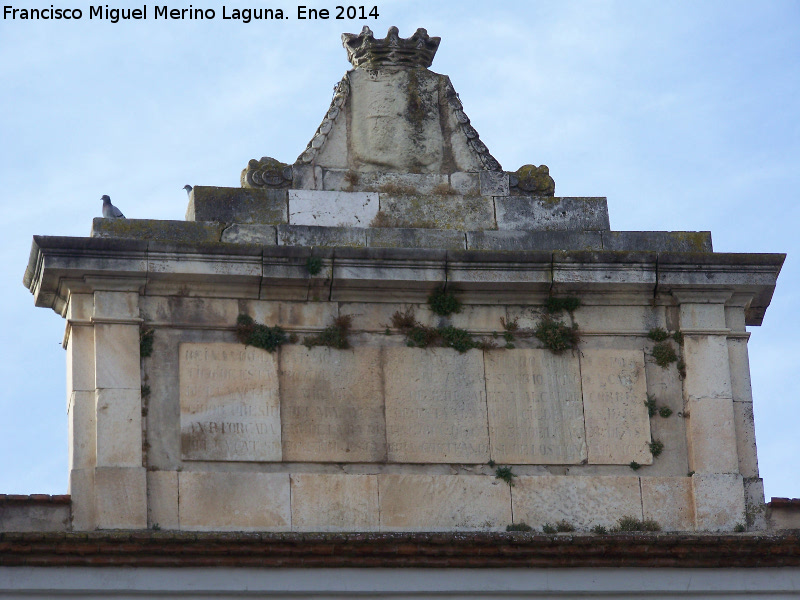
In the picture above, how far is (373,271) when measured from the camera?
684 inches

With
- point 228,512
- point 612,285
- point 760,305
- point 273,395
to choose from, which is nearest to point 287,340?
point 273,395

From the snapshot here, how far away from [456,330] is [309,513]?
2064 mm

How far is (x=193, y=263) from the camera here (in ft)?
56.1

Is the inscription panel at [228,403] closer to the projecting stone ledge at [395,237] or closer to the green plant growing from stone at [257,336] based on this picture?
the green plant growing from stone at [257,336]

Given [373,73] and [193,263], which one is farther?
[373,73]

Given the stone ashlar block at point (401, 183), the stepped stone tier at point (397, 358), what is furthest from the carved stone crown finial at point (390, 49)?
the stone ashlar block at point (401, 183)

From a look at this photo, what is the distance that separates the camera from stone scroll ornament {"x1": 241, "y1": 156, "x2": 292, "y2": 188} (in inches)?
709

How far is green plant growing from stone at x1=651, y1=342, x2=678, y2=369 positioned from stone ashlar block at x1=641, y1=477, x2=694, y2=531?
103 centimetres

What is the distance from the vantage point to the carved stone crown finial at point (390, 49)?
18.8 meters

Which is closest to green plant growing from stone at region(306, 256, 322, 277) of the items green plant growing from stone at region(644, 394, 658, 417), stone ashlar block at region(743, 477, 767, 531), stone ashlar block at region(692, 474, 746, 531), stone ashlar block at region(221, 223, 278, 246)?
stone ashlar block at region(221, 223, 278, 246)

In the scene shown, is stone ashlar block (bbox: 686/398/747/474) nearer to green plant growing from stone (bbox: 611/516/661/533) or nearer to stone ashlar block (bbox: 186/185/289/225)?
green plant growing from stone (bbox: 611/516/661/533)

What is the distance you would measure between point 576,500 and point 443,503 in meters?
1.12

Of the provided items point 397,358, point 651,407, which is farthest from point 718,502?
point 397,358

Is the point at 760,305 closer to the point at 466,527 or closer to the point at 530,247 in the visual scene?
the point at 530,247
